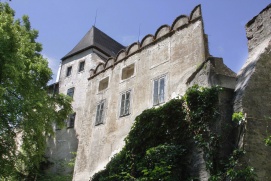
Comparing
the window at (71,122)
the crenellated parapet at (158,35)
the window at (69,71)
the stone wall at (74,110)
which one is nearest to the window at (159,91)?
the crenellated parapet at (158,35)

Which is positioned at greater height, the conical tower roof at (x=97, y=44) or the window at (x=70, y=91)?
the conical tower roof at (x=97, y=44)

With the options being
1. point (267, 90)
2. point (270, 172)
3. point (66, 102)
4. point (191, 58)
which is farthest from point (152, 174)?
point (66, 102)

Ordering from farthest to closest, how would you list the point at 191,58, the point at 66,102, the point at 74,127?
1. the point at 74,127
2. the point at 66,102
3. the point at 191,58

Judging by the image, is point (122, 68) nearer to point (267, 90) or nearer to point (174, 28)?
point (174, 28)

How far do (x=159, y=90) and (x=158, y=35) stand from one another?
318cm

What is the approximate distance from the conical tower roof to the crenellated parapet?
6864mm

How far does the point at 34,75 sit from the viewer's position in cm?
1505

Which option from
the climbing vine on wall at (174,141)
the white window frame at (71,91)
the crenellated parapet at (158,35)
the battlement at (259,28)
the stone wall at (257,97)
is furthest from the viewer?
the white window frame at (71,91)

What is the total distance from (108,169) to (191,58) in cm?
→ 591

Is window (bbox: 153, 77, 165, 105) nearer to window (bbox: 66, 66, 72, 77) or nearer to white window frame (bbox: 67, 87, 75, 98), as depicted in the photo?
white window frame (bbox: 67, 87, 75, 98)

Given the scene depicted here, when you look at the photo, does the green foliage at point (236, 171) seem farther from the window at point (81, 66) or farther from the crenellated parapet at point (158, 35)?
the window at point (81, 66)

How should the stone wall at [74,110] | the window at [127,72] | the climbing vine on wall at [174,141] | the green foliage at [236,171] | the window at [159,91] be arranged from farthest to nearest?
the stone wall at [74,110], the window at [127,72], the window at [159,91], the climbing vine on wall at [174,141], the green foliage at [236,171]

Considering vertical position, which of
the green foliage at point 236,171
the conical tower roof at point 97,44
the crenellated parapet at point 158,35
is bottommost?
the green foliage at point 236,171

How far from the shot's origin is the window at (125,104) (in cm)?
1527
